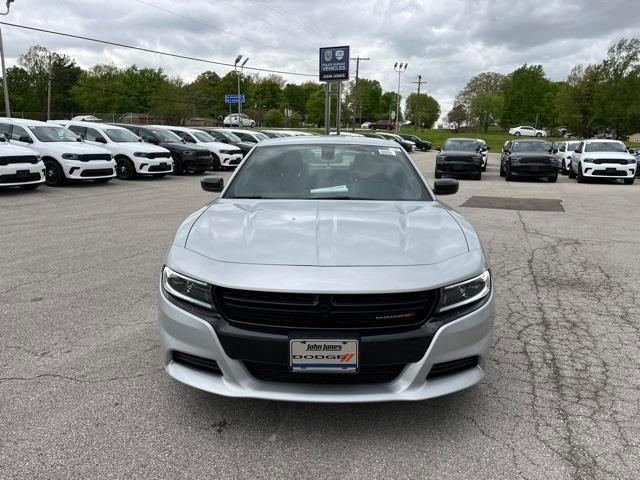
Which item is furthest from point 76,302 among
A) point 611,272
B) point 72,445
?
point 611,272

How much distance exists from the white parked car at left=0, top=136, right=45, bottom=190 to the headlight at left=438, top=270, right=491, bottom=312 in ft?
40.5

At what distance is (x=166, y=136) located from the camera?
20016 millimetres

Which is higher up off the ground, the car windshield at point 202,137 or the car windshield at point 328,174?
the car windshield at point 202,137

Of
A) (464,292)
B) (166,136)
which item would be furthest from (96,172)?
(464,292)

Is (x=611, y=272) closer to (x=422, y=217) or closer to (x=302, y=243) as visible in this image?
(x=422, y=217)

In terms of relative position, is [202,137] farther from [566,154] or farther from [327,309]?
[327,309]

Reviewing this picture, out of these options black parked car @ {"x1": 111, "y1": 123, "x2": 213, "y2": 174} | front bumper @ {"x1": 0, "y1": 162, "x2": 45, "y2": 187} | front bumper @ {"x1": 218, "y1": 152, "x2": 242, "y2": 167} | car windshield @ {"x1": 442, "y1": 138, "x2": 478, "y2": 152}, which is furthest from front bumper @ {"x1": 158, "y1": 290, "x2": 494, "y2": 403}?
front bumper @ {"x1": 218, "y1": 152, "x2": 242, "y2": 167}

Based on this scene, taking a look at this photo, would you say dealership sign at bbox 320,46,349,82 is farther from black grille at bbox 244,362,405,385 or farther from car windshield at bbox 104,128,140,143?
black grille at bbox 244,362,405,385

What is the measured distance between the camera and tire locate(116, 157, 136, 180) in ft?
53.5

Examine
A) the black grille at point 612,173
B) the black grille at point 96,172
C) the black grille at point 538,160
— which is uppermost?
the black grille at point 538,160

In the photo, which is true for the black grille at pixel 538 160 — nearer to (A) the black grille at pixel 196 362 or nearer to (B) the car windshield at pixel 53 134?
(B) the car windshield at pixel 53 134

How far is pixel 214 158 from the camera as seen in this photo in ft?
68.1

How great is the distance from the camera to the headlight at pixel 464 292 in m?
2.58

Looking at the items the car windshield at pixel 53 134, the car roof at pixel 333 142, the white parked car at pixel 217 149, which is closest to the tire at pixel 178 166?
the white parked car at pixel 217 149
